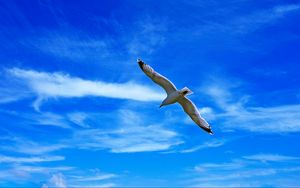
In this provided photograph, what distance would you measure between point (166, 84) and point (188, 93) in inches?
84.2

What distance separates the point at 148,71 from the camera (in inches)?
1761

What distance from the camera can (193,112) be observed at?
48.8 metres

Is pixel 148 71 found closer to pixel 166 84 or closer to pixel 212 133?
pixel 166 84

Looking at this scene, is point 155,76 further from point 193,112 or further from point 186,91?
point 193,112

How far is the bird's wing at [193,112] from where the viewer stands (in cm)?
4728

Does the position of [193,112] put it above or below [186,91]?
above

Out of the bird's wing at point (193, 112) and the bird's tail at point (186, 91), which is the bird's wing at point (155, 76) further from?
the bird's wing at point (193, 112)

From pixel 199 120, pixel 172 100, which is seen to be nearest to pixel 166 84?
pixel 172 100

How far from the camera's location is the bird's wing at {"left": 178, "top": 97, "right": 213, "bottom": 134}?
4728 centimetres

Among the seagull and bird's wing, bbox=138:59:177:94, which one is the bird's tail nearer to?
the seagull

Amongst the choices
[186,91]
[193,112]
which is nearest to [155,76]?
[186,91]

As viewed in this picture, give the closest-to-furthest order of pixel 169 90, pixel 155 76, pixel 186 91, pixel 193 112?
pixel 186 91 → pixel 155 76 → pixel 169 90 → pixel 193 112

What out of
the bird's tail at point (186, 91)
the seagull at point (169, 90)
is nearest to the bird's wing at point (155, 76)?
the seagull at point (169, 90)

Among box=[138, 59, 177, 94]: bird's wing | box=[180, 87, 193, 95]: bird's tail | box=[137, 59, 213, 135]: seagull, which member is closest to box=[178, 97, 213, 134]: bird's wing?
box=[137, 59, 213, 135]: seagull
